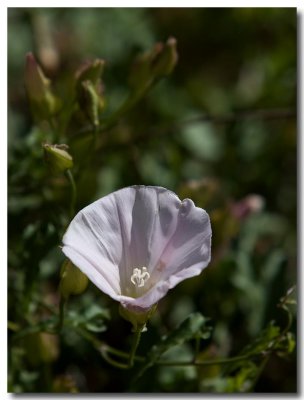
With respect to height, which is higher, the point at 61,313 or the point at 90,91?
the point at 90,91

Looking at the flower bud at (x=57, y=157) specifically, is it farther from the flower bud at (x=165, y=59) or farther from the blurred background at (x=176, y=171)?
the flower bud at (x=165, y=59)

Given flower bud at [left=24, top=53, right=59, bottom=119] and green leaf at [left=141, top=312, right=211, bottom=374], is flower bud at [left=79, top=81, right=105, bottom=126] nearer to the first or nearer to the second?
flower bud at [left=24, top=53, right=59, bottom=119]

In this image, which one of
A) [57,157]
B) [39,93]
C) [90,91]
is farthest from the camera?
[39,93]

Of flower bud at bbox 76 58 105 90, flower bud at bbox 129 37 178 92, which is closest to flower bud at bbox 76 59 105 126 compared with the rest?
flower bud at bbox 76 58 105 90

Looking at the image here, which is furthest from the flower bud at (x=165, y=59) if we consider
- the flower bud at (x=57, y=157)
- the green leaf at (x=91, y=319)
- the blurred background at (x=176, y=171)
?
the green leaf at (x=91, y=319)

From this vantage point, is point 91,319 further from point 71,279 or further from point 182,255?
point 182,255

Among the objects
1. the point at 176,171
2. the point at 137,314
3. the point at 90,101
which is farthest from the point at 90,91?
the point at 176,171

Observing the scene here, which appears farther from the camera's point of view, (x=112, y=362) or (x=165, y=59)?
(x=165, y=59)
